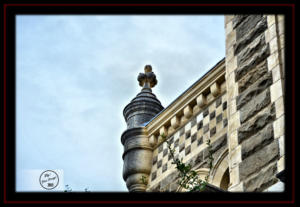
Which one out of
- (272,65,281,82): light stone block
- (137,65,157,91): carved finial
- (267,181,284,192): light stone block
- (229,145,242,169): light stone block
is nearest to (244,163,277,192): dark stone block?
(267,181,284,192): light stone block

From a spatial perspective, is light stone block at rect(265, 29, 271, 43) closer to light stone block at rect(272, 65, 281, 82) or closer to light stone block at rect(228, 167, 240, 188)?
light stone block at rect(272, 65, 281, 82)

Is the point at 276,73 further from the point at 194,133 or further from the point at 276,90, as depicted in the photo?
the point at 194,133

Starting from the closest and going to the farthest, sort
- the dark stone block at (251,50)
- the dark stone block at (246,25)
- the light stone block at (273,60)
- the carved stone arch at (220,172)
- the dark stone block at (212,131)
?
the light stone block at (273,60), the dark stone block at (251,50), the dark stone block at (246,25), the carved stone arch at (220,172), the dark stone block at (212,131)

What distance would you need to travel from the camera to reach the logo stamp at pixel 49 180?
10261 millimetres

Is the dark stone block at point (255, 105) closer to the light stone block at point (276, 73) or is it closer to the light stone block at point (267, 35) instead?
the light stone block at point (276, 73)

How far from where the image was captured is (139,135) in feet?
49.7

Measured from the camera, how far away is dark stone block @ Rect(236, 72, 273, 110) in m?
8.41

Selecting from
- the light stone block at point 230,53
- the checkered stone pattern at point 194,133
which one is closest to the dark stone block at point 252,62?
the light stone block at point 230,53

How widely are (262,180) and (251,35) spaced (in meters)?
2.23

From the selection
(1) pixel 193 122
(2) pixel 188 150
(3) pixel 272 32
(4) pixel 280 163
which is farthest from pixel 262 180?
(1) pixel 193 122
